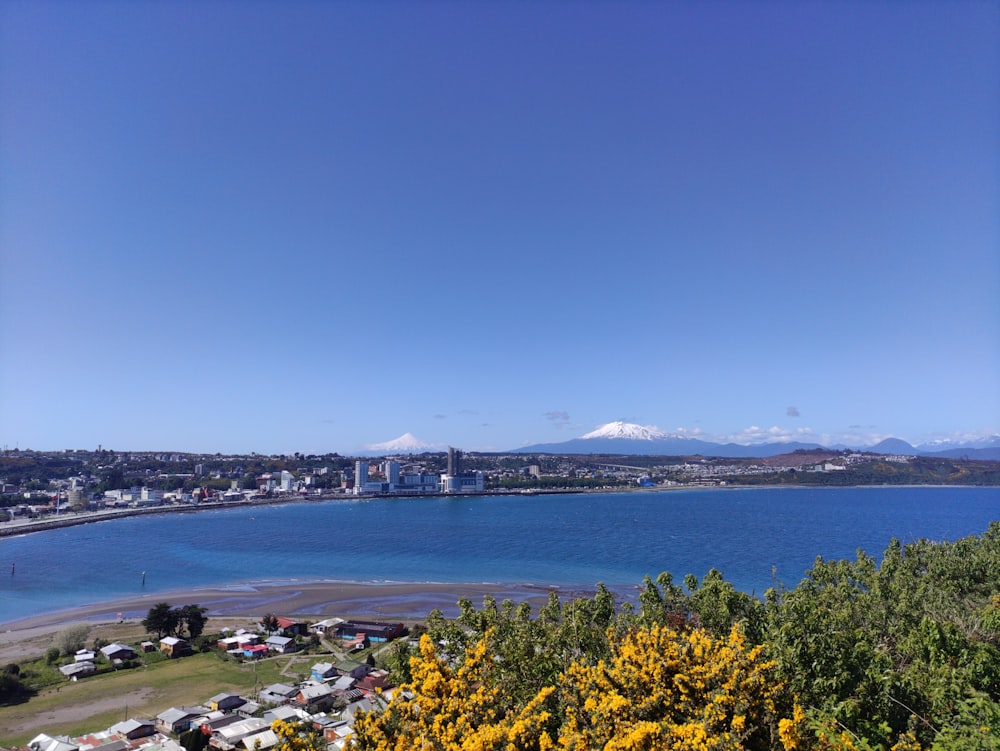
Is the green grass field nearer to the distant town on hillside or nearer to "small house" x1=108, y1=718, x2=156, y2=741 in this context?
"small house" x1=108, y1=718, x2=156, y2=741

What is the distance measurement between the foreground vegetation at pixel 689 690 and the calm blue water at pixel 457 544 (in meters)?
23.0

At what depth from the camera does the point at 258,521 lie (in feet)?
198

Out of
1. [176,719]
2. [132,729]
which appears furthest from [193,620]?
[132,729]

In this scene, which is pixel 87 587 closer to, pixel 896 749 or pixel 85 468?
pixel 896 749

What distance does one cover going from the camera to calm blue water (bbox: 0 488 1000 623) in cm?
3250

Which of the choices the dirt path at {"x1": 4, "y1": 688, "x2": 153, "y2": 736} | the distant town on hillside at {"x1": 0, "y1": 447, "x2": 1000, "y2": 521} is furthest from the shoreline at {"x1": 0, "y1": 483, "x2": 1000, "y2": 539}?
the dirt path at {"x1": 4, "y1": 688, "x2": 153, "y2": 736}

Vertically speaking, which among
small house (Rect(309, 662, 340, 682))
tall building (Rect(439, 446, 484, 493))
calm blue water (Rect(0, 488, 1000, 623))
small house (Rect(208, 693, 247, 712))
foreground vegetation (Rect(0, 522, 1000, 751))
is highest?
foreground vegetation (Rect(0, 522, 1000, 751))

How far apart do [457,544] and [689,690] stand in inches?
1651

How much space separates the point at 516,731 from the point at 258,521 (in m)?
63.2

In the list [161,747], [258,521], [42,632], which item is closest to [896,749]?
[161,747]

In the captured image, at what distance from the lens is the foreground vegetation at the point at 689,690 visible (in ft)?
13.1

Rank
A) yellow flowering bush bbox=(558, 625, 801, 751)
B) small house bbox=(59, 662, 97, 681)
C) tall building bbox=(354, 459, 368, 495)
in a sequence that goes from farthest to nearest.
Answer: tall building bbox=(354, 459, 368, 495), small house bbox=(59, 662, 97, 681), yellow flowering bush bbox=(558, 625, 801, 751)

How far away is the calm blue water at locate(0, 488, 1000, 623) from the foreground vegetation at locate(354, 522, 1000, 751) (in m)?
23.0

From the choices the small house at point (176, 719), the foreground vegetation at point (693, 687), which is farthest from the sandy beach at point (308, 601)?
the foreground vegetation at point (693, 687)
